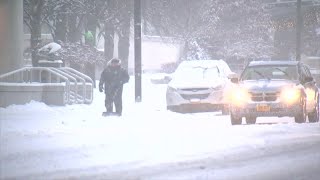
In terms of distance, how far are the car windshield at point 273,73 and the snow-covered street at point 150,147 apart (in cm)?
133

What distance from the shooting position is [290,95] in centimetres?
1439

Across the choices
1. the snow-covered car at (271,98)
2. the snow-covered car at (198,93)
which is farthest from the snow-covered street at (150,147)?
the snow-covered car at (198,93)

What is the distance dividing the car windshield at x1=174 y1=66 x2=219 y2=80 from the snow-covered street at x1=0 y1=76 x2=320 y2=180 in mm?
2429

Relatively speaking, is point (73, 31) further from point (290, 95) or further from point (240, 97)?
point (290, 95)

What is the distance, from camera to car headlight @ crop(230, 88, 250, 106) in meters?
14.5

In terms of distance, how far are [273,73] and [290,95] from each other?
139 centimetres

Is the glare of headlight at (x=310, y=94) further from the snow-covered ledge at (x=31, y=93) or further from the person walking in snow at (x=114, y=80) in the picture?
the snow-covered ledge at (x=31, y=93)

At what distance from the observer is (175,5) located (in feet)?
133

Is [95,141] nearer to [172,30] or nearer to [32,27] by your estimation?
[32,27]

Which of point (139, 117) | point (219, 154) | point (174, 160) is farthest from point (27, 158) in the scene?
point (139, 117)

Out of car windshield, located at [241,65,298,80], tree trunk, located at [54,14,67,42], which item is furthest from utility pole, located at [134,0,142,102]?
tree trunk, located at [54,14,67,42]

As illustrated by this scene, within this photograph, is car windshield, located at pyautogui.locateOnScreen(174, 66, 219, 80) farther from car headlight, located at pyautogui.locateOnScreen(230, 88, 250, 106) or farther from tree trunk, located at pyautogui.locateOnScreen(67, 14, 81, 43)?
tree trunk, located at pyautogui.locateOnScreen(67, 14, 81, 43)

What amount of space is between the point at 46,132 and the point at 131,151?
2.89 metres

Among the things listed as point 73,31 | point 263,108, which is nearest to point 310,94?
point 263,108
